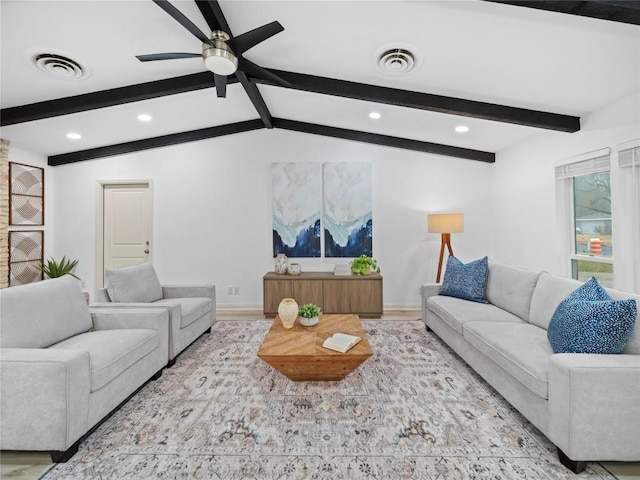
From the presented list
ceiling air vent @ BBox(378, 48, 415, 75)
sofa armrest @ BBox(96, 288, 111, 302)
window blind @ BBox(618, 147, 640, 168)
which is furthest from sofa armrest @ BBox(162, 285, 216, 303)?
window blind @ BBox(618, 147, 640, 168)

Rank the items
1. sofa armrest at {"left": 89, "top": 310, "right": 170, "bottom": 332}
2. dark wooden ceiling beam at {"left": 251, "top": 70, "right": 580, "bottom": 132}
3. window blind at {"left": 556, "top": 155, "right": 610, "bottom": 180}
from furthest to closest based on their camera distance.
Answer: dark wooden ceiling beam at {"left": 251, "top": 70, "right": 580, "bottom": 132}
window blind at {"left": 556, "top": 155, "right": 610, "bottom": 180}
sofa armrest at {"left": 89, "top": 310, "right": 170, "bottom": 332}

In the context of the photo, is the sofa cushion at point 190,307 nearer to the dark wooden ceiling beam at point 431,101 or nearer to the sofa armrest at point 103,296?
the sofa armrest at point 103,296

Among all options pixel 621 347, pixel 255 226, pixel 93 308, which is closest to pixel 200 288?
pixel 93 308

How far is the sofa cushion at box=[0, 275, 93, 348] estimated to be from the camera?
203cm

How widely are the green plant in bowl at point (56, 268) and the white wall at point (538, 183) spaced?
Answer: 6.57m

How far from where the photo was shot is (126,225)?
17.1 feet

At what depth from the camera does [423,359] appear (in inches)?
121

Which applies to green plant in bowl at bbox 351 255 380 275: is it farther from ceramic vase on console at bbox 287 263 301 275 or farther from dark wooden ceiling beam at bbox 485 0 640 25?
dark wooden ceiling beam at bbox 485 0 640 25

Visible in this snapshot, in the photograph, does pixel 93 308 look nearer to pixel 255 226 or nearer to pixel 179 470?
pixel 179 470

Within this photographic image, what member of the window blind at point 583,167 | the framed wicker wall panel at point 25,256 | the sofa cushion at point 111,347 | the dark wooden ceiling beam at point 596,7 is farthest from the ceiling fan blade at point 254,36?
the framed wicker wall panel at point 25,256

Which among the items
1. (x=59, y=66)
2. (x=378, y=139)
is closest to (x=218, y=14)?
(x=59, y=66)

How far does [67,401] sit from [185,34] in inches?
106

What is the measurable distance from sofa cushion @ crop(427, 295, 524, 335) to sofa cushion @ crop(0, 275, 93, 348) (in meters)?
3.11

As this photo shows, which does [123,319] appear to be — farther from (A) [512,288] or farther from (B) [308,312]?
(A) [512,288]
